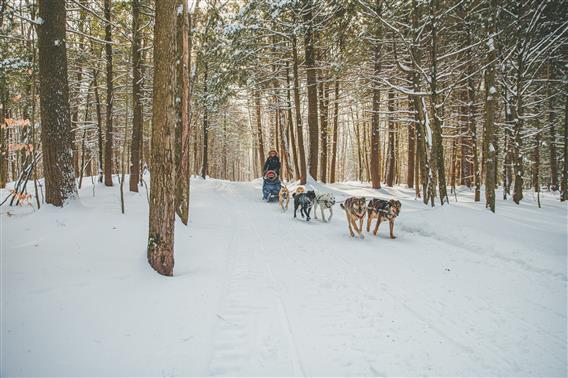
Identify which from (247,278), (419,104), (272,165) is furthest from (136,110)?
(419,104)

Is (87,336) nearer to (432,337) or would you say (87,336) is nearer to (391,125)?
(432,337)

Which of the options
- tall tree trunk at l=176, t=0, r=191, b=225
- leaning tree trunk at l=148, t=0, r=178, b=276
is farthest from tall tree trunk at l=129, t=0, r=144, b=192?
leaning tree trunk at l=148, t=0, r=178, b=276

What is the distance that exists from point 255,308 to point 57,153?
6207mm

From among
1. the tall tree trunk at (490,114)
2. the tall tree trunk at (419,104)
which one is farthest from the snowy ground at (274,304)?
the tall tree trunk at (419,104)

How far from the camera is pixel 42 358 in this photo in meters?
2.57

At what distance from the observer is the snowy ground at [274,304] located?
282cm

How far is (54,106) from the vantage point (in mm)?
6969

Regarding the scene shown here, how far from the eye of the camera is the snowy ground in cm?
282

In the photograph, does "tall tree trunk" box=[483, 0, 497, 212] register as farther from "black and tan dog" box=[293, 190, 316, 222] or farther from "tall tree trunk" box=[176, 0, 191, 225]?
"tall tree trunk" box=[176, 0, 191, 225]

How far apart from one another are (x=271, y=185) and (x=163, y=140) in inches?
388

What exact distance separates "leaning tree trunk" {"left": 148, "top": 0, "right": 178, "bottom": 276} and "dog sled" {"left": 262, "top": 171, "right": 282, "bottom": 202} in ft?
30.7

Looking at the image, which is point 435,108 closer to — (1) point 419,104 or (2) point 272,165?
(1) point 419,104

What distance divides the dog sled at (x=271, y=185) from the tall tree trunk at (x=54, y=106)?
8.31 metres

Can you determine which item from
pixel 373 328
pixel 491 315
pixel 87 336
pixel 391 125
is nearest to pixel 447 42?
pixel 391 125
